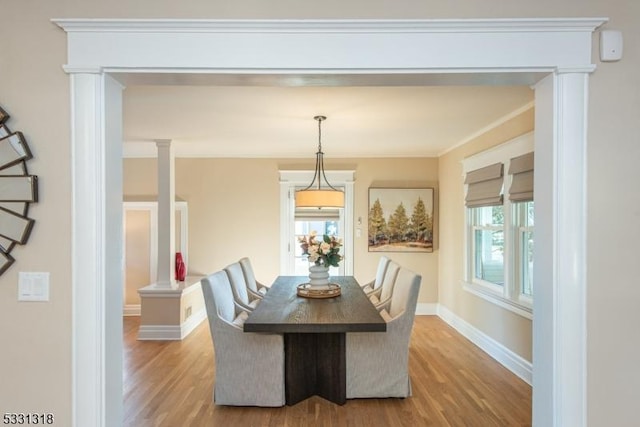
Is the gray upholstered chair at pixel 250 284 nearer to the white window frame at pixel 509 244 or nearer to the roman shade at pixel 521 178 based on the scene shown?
the white window frame at pixel 509 244

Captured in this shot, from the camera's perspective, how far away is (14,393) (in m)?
1.48

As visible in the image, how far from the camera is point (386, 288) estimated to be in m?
4.00

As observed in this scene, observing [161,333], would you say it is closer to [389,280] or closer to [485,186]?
[389,280]

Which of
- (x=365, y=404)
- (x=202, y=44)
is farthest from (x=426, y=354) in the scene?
(x=202, y=44)

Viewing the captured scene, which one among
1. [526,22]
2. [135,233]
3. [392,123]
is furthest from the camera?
Result: [135,233]

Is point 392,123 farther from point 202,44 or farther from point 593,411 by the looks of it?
point 593,411

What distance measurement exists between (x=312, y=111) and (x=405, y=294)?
176 centimetres

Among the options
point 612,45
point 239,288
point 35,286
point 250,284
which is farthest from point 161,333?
point 612,45

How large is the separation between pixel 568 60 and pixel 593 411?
135 centimetres

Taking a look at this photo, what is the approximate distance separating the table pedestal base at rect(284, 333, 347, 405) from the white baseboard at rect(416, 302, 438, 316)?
3.01 m

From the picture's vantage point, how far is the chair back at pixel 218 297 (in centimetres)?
280

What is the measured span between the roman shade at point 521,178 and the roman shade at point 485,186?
0.23 metres

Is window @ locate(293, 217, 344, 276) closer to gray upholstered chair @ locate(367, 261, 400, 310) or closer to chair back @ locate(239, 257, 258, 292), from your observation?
chair back @ locate(239, 257, 258, 292)

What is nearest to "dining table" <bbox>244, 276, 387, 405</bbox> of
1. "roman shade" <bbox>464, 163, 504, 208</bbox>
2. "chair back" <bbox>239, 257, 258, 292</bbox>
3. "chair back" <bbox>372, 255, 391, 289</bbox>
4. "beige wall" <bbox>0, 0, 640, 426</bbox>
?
"chair back" <bbox>239, 257, 258, 292</bbox>
